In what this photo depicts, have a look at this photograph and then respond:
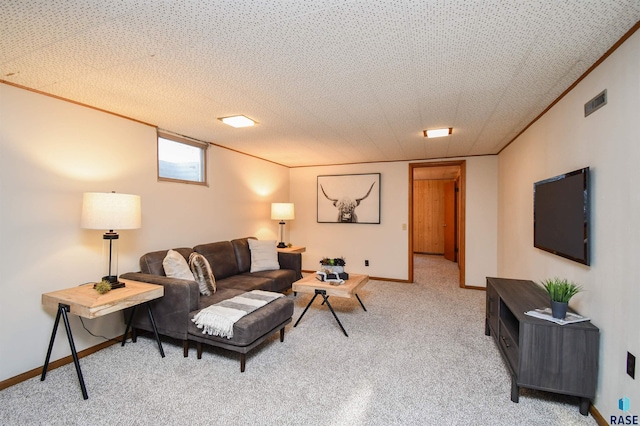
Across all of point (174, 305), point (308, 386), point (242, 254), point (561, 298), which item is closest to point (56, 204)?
point (174, 305)

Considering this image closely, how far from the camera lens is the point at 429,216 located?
9094 millimetres

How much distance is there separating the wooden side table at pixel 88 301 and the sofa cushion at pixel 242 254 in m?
1.65

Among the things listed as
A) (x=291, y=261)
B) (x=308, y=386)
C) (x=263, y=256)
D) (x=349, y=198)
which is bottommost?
(x=308, y=386)

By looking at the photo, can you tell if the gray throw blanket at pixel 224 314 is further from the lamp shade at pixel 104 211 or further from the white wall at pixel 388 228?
the white wall at pixel 388 228

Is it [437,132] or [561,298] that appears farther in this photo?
[437,132]

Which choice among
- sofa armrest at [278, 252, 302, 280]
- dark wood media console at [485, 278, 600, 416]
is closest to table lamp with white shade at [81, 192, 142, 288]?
sofa armrest at [278, 252, 302, 280]

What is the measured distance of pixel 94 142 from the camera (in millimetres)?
2775

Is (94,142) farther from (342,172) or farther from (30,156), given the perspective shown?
(342,172)

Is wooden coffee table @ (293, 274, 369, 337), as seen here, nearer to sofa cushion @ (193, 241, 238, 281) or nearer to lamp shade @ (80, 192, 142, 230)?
sofa cushion @ (193, 241, 238, 281)

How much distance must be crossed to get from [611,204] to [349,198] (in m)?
4.29

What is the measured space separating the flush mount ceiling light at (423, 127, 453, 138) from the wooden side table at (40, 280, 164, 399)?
10.8 ft

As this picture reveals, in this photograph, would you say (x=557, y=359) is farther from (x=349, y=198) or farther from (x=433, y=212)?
(x=433, y=212)

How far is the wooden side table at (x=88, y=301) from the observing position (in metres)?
2.08

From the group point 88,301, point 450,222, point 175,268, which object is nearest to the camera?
point 88,301
